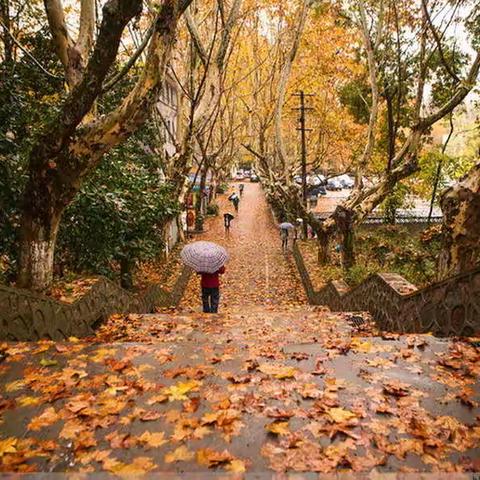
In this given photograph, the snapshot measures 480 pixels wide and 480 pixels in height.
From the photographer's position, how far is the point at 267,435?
3.13 metres

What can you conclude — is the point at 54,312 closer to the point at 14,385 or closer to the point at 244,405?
the point at 14,385

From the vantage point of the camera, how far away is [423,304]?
241 inches

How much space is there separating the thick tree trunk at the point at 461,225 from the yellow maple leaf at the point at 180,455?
16.0ft

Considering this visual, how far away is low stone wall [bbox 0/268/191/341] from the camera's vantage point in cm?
495

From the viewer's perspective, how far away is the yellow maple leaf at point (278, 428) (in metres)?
3.15

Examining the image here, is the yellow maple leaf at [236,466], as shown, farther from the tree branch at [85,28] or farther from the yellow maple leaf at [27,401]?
the tree branch at [85,28]

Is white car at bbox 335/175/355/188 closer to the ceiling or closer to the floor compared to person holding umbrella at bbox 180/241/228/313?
closer to the ceiling

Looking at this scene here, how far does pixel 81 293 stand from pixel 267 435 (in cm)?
454

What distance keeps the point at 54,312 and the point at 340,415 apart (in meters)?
4.14

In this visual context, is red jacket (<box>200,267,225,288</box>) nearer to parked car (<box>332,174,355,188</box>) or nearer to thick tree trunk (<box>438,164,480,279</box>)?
thick tree trunk (<box>438,164,480,279</box>)

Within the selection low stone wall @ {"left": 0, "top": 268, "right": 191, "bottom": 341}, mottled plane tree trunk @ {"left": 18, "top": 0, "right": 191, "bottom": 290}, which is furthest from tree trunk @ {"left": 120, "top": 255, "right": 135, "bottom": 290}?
mottled plane tree trunk @ {"left": 18, "top": 0, "right": 191, "bottom": 290}

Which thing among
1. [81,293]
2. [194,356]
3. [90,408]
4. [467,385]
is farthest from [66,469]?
[81,293]

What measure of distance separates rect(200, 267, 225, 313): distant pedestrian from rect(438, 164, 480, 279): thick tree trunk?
13.8 feet

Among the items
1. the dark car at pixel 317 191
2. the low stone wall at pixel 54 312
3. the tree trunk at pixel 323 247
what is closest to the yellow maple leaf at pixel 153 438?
the low stone wall at pixel 54 312
